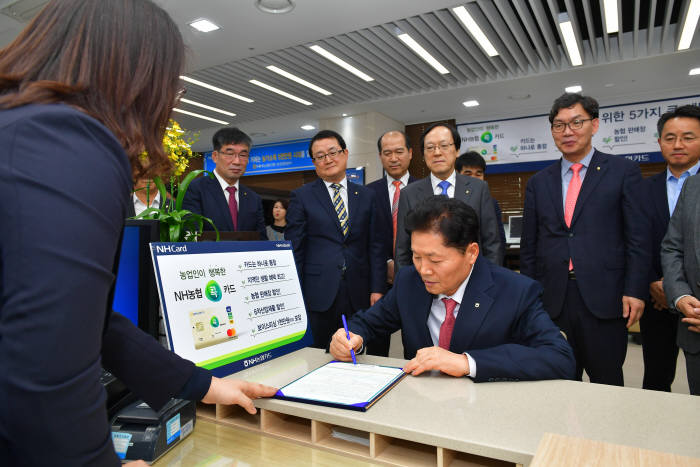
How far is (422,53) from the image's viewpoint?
18.6 feet

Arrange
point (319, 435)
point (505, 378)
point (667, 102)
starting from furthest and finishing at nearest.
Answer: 1. point (667, 102)
2. point (505, 378)
3. point (319, 435)

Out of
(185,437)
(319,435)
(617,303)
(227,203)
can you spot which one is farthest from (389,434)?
(227,203)

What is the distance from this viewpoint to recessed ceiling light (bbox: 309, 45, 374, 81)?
18.1 feet

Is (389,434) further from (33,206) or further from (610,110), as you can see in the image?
(610,110)

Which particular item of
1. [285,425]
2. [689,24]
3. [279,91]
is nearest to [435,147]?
[285,425]

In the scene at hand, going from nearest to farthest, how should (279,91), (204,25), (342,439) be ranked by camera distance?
(342,439) < (204,25) < (279,91)

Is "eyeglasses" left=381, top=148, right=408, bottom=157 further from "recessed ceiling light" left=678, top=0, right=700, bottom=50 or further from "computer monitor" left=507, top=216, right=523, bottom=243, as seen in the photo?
"recessed ceiling light" left=678, top=0, right=700, bottom=50

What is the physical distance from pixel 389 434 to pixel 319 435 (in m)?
0.19

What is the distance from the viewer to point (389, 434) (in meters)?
0.93

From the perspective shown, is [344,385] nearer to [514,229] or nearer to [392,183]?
[392,183]

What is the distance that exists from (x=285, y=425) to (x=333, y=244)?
1498 mm

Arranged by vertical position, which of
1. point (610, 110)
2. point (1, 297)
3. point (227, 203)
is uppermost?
point (610, 110)

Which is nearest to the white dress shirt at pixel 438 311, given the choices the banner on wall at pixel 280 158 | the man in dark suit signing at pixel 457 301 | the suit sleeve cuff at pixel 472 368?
the man in dark suit signing at pixel 457 301

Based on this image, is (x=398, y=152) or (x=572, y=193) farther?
(x=398, y=152)
